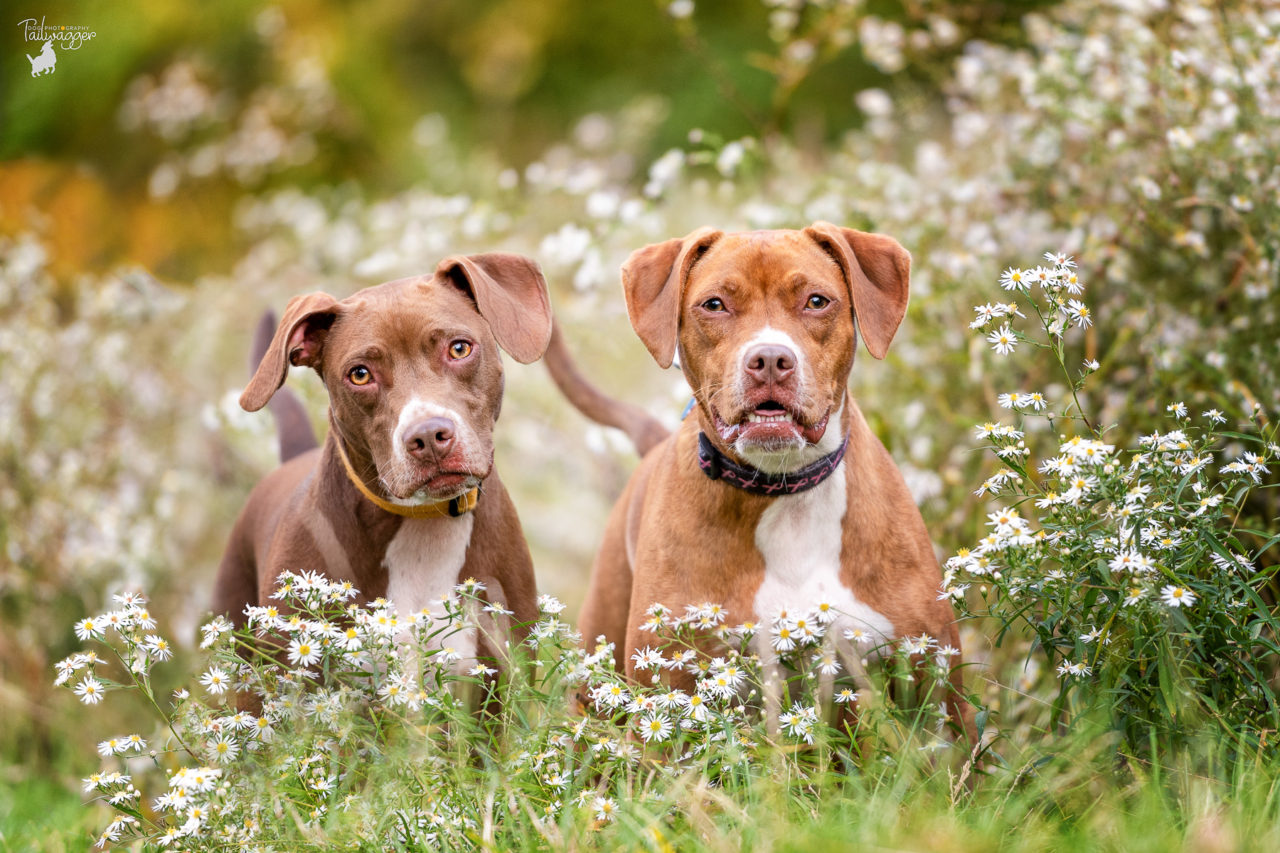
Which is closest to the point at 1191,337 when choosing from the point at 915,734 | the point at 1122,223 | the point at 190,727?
the point at 1122,223

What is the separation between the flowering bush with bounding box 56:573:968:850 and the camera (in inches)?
130

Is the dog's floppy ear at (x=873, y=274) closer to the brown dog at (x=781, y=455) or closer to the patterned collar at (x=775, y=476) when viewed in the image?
the brown dog at (x=781, y=455)

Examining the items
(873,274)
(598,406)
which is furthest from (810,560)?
(598,406)

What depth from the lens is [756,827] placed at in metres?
3.00

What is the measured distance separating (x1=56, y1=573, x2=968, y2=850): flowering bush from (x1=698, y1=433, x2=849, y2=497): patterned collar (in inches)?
15.9

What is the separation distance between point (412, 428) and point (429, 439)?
61 mm

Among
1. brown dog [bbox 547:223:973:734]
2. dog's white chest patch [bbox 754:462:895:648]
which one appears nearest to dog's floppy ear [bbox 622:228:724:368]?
brown dog [bbox 547:223:973:734]

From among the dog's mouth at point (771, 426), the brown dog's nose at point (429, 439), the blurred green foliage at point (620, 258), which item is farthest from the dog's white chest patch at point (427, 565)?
the blurred green foliage at point (620, 258)

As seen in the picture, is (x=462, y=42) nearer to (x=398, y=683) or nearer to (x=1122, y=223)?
(x=1122, y=223)

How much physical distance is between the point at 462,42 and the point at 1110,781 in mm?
14650

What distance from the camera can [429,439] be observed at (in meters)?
3.70

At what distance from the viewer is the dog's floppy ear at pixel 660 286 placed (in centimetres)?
399

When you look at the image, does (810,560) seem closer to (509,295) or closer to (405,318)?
(509,295)

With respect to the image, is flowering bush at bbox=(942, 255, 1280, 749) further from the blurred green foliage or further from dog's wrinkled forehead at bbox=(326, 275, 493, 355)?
dog's wrinkled forehead at bbox=(326, 275, 493, 355)
